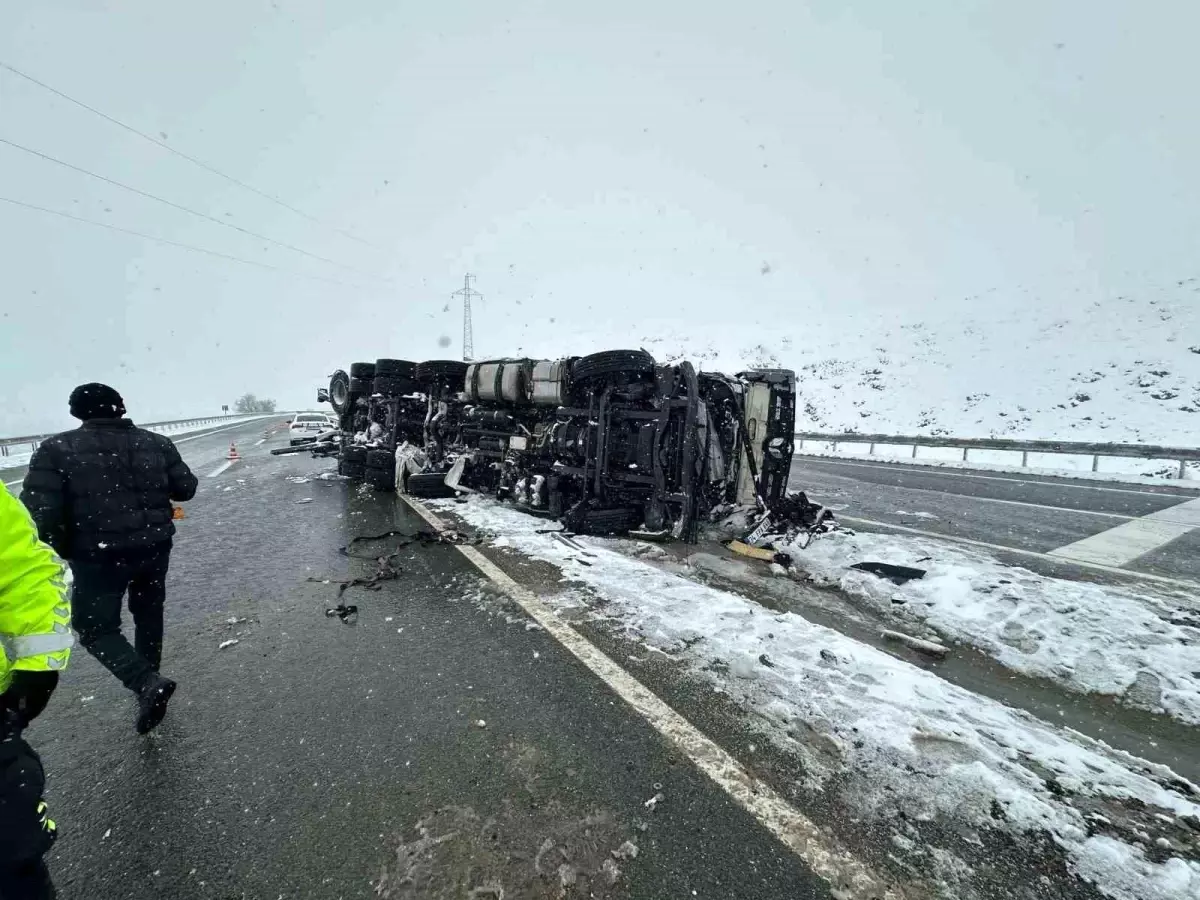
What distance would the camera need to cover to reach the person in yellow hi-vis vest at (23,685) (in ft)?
4.44

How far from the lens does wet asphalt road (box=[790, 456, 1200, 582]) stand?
17.9 feet

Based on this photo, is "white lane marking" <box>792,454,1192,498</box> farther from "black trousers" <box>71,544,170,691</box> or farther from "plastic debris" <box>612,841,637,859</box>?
"black trousers" <box>71,544,170,691</box>

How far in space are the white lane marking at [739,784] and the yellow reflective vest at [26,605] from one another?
2176 mm

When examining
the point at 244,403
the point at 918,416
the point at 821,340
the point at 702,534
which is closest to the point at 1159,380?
the point at 918,416

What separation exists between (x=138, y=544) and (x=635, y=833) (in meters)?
2.72

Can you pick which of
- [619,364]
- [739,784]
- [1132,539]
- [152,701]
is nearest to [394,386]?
[619,364]

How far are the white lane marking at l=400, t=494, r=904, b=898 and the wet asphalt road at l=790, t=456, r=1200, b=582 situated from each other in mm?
4466

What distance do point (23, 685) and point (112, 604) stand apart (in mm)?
1408

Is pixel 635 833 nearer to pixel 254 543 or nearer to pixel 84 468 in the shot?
pixel 84 468

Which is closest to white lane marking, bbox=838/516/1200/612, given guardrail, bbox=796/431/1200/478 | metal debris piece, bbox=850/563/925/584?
metal debris piece, bbox=850/563/925/584

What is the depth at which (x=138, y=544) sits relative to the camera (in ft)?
8.46

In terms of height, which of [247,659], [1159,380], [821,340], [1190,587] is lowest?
[247,659]

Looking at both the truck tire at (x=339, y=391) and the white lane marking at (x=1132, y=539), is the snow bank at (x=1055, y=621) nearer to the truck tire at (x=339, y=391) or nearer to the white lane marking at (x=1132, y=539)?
the white lane marking at (x=1132, y=539)

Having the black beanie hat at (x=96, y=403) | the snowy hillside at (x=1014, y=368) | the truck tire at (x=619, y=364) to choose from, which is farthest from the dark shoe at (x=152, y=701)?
the snowy hillside at (x=1014, y=368)
